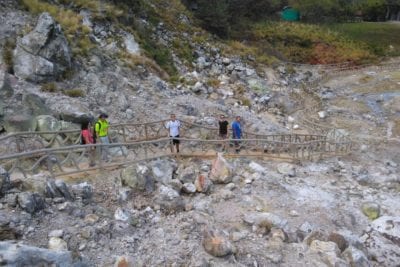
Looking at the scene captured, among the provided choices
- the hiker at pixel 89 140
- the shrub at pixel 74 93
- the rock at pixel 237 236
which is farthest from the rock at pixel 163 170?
the shrub at pixel 74 93

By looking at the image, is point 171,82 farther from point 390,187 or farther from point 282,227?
point 282,227

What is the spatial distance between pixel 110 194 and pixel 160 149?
4930 millimetres

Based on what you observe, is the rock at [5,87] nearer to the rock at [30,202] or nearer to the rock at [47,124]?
A: the rock at [47,124]

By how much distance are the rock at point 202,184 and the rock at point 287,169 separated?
15.0ft

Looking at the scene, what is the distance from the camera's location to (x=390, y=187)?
18.8m

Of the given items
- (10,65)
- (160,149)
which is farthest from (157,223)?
(10,65)

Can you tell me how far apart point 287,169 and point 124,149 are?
647 centimetres

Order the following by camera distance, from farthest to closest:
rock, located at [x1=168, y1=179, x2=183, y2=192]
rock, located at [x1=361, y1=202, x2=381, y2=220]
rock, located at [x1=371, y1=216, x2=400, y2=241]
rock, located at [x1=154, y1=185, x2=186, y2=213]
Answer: rock, located at [x1=361, y1=202, x2=381, y2=220] → rock, located at [x1=371, y1=216, x2=400, y2=241] → rock, located at [x1=168, y1=179, x2=183, y2=192] → rock, located at [x1=154, y1=185, x2=186, y2=213]

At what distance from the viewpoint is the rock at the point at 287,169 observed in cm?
1694

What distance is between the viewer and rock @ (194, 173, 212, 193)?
13.0m

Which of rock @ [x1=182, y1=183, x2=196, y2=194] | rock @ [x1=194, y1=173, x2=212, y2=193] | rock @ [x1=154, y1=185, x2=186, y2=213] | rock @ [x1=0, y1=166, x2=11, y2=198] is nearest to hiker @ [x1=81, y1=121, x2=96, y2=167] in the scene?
rock @ [x1=154, y1=185, x2=186, y2=213]

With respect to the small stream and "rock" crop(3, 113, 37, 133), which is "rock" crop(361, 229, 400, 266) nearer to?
"rock" crop(3, 113, 37, 133)

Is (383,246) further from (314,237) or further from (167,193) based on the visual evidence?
(167,193)

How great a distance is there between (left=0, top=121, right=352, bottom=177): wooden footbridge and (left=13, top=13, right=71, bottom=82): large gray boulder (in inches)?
177
